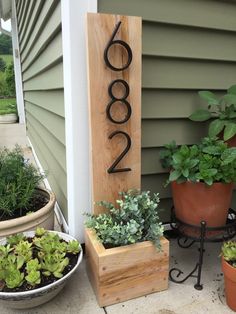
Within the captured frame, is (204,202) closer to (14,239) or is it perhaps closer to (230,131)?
(230,131)


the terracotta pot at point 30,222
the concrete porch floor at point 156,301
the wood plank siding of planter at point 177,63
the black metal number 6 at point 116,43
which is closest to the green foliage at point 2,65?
the terracotta pot at point 30,222

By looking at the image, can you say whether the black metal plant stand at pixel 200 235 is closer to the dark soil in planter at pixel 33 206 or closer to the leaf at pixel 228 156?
the leaf at pixel 228 156

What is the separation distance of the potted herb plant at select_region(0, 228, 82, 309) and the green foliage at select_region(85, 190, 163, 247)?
0.59 feet

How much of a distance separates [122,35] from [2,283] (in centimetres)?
125

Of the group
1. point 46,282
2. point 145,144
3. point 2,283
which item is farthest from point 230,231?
point 2,283

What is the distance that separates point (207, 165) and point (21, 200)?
1.12 metres

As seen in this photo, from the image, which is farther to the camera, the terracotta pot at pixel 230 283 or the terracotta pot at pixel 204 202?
the terracotta pot at pixel 204 202

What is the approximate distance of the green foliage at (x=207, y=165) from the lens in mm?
1315

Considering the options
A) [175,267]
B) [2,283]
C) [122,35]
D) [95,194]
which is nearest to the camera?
[2,283]

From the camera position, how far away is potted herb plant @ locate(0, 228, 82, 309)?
118cm

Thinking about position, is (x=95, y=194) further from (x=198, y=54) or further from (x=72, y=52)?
(x=198, y=54)

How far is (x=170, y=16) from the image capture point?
4.91ft

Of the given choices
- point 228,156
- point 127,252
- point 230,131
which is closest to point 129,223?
point 127,252

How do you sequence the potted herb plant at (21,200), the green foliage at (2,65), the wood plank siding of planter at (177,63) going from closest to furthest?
the wood plank siding of planter at (177,63) < the potted herb plant at (21,200) < the green foliage at (2,65)
